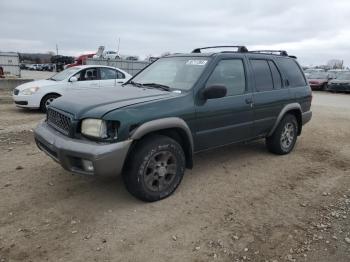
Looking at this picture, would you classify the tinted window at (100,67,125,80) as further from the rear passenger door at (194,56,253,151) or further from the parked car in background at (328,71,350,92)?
the parked car in background at (328,71,350,92)

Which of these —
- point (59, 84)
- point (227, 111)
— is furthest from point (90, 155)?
point (59, 84)

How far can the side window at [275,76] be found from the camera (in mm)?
6057

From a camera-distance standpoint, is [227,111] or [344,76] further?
[344,76]

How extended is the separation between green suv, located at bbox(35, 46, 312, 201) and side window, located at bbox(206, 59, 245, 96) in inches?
0.6

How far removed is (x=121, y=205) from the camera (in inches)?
166

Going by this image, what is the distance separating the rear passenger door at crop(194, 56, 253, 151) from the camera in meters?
4.76

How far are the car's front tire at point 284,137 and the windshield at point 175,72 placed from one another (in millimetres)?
2097

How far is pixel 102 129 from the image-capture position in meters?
3.82

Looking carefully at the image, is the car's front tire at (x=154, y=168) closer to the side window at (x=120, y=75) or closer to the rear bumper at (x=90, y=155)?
the rear bumper at (x=90, y=155)

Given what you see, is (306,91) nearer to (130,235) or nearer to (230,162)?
(230,162)

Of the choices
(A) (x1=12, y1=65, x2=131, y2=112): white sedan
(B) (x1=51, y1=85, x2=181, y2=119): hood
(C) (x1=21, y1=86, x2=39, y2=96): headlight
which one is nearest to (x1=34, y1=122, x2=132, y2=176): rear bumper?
(B) (x1=51, y1=85, x2=181, y2=119): hood

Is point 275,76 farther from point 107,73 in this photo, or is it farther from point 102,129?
point 107,73

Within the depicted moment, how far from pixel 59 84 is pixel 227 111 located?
7054mm

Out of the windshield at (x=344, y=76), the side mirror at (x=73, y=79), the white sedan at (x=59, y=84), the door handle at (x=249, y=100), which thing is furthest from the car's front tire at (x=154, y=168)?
the windshield at (x=344, y=76)
